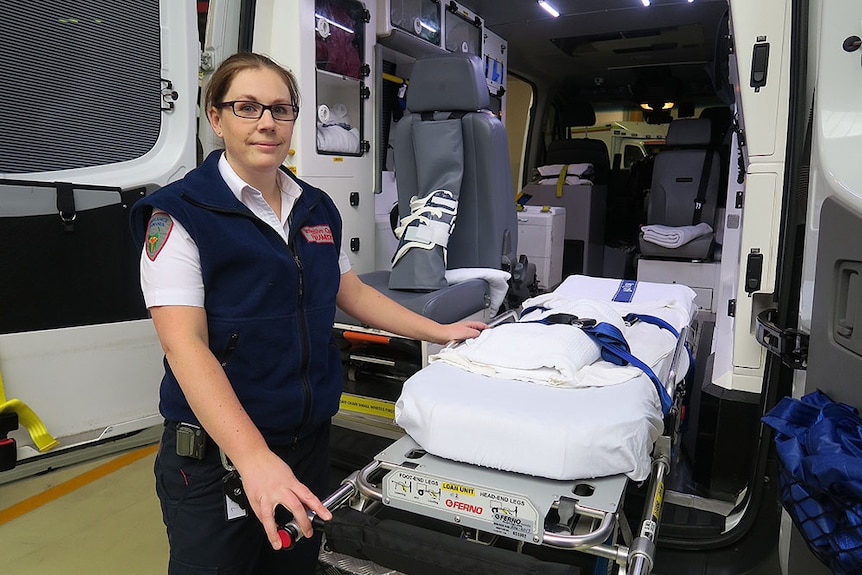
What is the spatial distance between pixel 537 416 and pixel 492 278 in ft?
6.88

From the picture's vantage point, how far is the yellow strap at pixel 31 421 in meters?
2.19

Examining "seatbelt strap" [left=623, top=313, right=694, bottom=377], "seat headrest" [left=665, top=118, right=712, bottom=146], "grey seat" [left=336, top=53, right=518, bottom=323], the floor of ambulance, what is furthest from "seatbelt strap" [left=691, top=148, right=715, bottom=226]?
the floor of ambulance

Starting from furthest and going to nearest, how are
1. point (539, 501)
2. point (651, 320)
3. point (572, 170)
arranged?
point (572, 170), point (651, 320), point (539, 501)

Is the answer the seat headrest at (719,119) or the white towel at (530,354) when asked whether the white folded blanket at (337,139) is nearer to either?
the white towel at (530,354)

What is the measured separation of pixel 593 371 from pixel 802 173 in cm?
94

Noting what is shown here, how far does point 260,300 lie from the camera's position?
1.36m

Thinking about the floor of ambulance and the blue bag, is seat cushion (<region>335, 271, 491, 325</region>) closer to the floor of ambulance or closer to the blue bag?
the floor of ambulance

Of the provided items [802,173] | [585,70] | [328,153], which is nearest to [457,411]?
[802,173]

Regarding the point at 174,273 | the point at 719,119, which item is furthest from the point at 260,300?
the point at 719,119

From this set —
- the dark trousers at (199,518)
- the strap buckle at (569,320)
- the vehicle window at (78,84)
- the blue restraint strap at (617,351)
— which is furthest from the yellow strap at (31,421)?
the blue restraint strap at (617,351)

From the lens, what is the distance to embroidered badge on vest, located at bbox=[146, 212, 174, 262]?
50.1 inches

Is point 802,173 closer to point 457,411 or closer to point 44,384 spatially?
point 457,411

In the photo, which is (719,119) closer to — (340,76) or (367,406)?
(340,76)

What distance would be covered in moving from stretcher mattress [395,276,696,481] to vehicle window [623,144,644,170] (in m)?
10.3
